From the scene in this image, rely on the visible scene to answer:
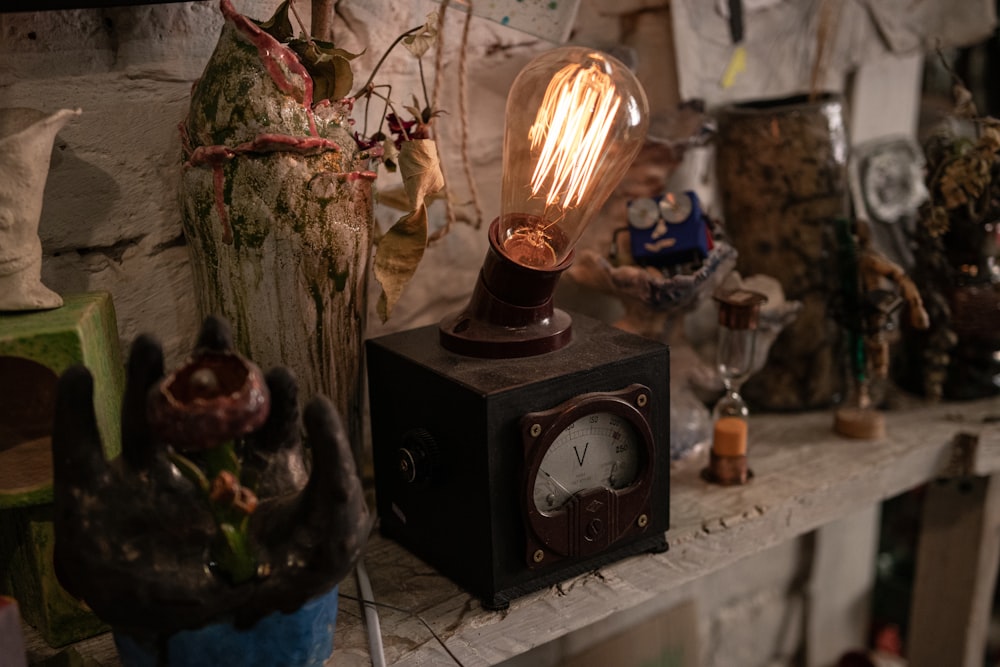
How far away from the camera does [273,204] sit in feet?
2.87

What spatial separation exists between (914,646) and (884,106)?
0.90m

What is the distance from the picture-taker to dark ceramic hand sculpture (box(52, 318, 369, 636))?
26.4 inches

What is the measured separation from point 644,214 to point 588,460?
36cm

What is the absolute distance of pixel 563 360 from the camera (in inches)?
36.9

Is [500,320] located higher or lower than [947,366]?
higher

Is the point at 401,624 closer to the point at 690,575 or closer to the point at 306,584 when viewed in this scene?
the point at 306,584

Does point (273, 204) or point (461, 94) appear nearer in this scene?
point (273, 204)

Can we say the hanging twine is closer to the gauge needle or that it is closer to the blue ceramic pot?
the gauge needle

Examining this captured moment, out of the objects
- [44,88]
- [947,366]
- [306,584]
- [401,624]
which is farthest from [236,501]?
[947,366]

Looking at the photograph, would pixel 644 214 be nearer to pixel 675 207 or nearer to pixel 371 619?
pixel 675 207

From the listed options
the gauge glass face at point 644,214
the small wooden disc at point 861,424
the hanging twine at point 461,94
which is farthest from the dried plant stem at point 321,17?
the small wooden disc at point 861,424

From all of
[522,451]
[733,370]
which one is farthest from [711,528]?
[522,451]

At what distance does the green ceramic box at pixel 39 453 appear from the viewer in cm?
83

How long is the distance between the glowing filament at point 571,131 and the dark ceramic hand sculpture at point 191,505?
0.38 metres
